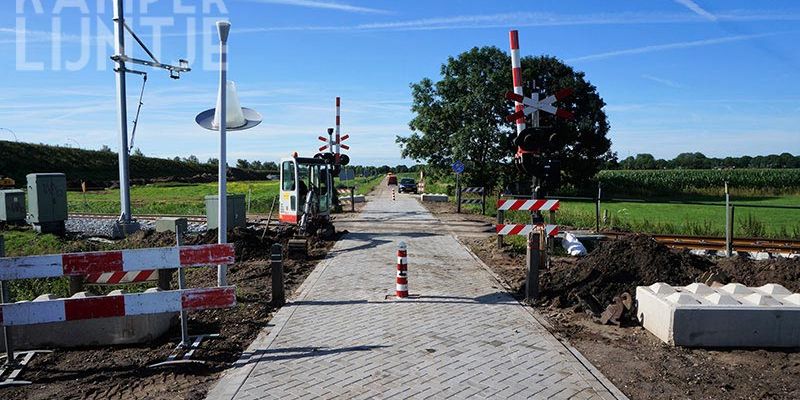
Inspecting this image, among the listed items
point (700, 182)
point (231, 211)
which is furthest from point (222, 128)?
point (700, 182)

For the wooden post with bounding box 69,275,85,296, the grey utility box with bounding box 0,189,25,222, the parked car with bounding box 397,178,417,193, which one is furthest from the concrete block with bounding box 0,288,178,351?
the parked car with bounding box 397,178,417,193

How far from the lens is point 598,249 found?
30.0 ft

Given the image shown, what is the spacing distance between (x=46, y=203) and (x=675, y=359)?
57.0 feet

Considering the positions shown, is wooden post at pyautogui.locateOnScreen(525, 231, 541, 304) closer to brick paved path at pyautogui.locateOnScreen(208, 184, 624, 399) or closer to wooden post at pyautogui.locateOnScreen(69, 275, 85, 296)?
brick paved path at pyautogui.locateOnScreen(208, 184, 624, 399)

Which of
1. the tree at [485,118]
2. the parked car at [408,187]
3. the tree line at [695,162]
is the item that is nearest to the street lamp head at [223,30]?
the tree at [485,118]

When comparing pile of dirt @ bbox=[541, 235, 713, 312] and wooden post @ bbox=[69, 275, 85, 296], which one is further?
pile of dirt @ bbox=[541, 235, 713, 312]

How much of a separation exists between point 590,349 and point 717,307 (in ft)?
4.89

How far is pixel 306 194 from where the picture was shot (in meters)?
→ 16.6

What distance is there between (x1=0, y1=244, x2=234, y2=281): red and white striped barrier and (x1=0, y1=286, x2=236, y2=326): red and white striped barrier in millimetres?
289

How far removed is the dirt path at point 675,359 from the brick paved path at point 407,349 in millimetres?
344

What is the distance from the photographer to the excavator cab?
1562cm

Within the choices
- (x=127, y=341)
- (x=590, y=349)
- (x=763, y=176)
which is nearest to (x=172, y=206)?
(x=127, y=341)

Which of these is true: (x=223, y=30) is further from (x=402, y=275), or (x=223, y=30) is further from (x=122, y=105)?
(x=122, y=105)

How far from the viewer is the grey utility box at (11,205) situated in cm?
1783
